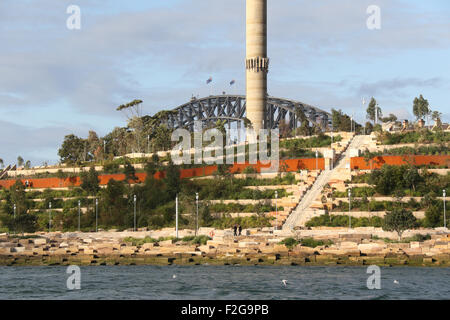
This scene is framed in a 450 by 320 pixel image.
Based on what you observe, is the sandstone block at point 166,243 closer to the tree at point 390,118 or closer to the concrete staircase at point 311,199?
the concrete staircase at point 311,199

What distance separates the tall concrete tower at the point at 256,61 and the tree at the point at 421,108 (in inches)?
1125

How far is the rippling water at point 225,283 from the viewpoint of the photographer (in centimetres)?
4050

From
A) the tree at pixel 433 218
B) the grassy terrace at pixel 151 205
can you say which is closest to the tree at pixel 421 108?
the grassy terrace at pixel 151 205

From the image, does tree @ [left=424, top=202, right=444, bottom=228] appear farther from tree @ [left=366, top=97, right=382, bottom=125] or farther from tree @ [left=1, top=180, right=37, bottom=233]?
tree @ [left=366, top=97, right=382, bottom=125]

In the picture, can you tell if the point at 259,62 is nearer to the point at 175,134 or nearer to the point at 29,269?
the point at 175,134

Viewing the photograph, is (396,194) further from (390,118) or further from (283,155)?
(390,118)

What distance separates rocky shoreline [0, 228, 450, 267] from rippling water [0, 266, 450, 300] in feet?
6.12

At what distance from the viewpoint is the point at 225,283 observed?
146 feet

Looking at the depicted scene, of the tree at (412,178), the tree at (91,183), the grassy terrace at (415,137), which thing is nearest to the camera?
the tree at (412,178)

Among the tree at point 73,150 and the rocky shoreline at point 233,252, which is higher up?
the tree at point 73,150

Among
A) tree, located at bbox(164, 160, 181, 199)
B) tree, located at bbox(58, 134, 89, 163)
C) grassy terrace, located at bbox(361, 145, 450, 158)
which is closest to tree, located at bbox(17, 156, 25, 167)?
tree, located at bbox(58, 134, 89, 163)

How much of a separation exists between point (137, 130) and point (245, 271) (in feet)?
237

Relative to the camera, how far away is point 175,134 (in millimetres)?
135500
